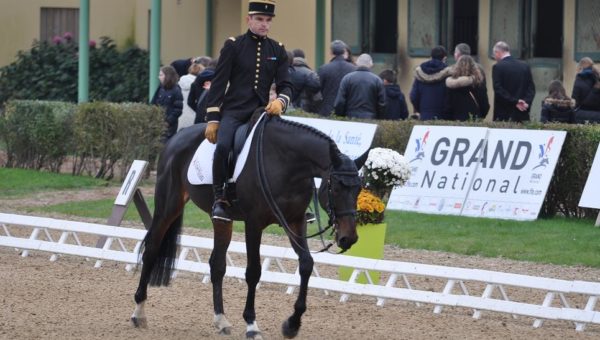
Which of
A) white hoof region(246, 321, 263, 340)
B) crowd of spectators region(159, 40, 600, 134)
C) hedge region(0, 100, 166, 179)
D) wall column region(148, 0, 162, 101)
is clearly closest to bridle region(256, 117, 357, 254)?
white hoof region(246, 321, 263, 340)

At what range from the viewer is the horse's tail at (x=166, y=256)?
1062 centimetres

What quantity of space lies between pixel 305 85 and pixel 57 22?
1281 cm

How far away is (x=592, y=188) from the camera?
48.7ft

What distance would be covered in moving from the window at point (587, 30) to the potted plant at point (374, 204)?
30.1ft

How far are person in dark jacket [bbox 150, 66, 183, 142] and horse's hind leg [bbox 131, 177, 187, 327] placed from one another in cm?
908

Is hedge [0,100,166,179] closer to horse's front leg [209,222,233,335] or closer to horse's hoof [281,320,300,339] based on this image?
horse's front leg [209,222,233,335]

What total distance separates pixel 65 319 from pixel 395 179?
332 centimetres

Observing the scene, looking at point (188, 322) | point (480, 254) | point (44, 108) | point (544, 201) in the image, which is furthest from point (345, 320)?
point (44, 108)

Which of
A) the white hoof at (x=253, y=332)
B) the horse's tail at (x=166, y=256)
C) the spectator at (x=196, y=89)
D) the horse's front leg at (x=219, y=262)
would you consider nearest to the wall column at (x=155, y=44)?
the spectator at (x=196, y=89)

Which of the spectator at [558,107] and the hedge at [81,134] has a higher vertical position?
the spectator at [558,107]

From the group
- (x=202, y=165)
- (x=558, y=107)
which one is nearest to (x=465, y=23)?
(x=558, y=107)

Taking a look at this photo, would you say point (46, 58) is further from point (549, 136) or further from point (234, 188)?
point (234, 188)

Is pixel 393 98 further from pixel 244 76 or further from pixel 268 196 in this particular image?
pixel 268 196

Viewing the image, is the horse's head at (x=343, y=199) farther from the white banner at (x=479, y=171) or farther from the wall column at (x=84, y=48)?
the wall column at (x=84, y=48)
